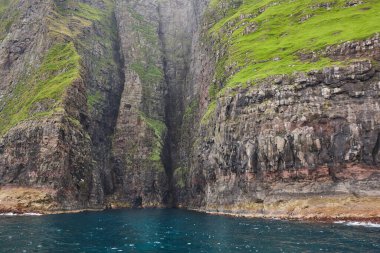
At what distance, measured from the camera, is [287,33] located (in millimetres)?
134375

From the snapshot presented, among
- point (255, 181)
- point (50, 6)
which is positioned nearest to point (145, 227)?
point (255, 181)

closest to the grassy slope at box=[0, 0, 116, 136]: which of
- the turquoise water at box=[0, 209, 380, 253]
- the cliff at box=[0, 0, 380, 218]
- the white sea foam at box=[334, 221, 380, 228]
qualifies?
the cliff at box=[0, 0, 380, 218]

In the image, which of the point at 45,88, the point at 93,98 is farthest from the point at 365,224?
the point at 93,98

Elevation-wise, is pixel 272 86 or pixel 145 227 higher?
pixel 272 86

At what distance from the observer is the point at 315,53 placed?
10869cm

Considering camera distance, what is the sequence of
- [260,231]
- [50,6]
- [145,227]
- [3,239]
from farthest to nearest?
[50,6], [145,227], [260,231], [3,239]

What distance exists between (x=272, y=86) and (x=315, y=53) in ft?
53.3

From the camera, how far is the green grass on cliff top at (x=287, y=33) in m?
110

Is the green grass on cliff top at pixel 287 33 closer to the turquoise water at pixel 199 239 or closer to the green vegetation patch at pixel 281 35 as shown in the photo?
the green vegetation patch at pixel 281 35

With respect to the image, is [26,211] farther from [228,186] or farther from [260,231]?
[260,231]

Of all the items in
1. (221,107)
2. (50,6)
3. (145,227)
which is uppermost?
(50,6)

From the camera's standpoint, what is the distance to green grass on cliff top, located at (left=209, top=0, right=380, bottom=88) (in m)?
110

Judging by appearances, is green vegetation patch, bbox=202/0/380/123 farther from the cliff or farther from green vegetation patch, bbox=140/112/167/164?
green vegetation patch, bbox=140/112/167/164

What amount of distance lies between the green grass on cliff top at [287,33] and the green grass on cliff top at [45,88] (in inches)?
2418
